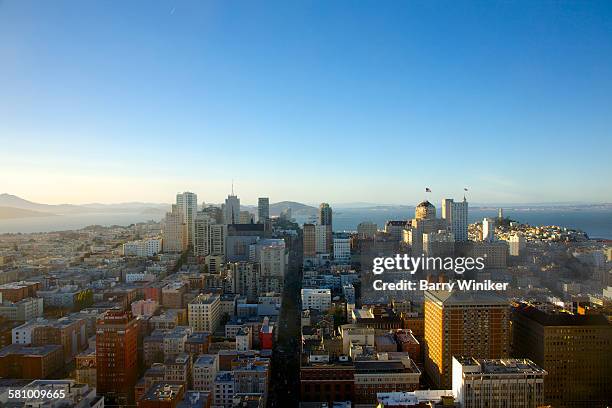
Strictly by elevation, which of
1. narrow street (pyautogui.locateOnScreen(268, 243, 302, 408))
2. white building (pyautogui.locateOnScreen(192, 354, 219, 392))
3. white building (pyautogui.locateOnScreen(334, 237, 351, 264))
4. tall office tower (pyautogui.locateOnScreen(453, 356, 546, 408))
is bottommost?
narrow street (pyautogui.locateOnScreen(268, 243, 302, 408))

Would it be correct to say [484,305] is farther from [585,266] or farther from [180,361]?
[585,266]

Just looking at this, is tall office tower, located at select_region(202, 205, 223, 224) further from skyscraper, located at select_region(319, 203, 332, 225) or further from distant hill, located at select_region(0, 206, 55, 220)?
distant hill, located at select_region(0, 206, 55, 220)

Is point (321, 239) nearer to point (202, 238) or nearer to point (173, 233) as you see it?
point (202, 238)

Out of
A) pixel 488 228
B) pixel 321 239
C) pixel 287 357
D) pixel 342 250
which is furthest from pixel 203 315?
pixel 488 228

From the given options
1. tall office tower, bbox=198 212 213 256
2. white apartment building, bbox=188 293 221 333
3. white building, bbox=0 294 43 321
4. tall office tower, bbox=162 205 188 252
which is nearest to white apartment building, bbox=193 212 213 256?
tall office tower, bbox=198 212 213 256

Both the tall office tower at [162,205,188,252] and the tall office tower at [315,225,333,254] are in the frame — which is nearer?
the tall office tower at [162,205,188,252]

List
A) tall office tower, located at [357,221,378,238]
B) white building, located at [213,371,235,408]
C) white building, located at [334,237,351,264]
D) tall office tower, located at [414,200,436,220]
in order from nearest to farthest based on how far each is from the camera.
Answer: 1. white building, located at [213,371,235,408]
2. white building, located at [334,237,351,264]
3. tall office tower, located at [414,200,436,220]
4. tall office tower, located at [357,221,378,238]
